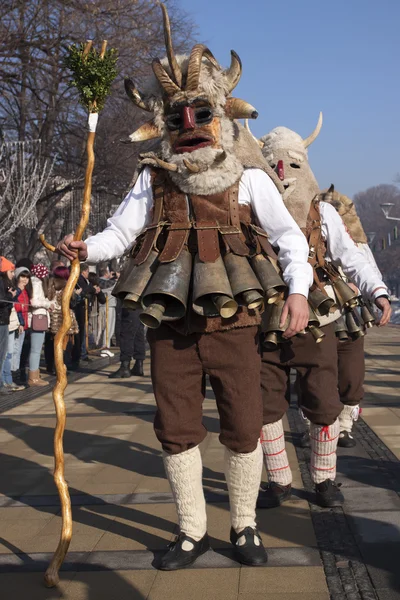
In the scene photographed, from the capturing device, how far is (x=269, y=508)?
4.86 m

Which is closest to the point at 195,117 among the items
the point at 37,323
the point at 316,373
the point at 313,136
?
the point at 316,373

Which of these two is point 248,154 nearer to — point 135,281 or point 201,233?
point 201,233

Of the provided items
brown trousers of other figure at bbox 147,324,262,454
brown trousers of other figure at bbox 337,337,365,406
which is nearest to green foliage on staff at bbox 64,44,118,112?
brown trousers of other figure at bbox 147,324,262,454

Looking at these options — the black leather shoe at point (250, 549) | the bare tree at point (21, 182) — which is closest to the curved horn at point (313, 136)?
the black leather shoe at point (250, 549)

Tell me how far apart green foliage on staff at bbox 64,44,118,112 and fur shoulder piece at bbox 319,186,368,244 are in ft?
7.99

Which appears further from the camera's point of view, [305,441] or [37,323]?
[37,323]

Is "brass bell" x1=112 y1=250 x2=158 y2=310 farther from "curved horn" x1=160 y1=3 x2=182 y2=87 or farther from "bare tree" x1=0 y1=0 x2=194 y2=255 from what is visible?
"bare tree" x1=0 y1=0 x2=194 y2=255

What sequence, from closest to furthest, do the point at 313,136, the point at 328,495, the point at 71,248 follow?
the point at 71,248
the point at 328,495
the point at 313,136

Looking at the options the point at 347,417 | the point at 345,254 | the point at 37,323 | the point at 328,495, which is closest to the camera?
the point at 328,495

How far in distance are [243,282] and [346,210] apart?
3.02 meters

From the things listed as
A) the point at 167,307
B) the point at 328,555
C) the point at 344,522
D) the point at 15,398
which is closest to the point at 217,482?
the point at 344,522

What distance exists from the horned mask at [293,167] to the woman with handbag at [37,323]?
6838 millimetres

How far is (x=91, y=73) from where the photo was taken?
158 inches

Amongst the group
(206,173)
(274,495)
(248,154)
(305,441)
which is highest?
(248,154)
